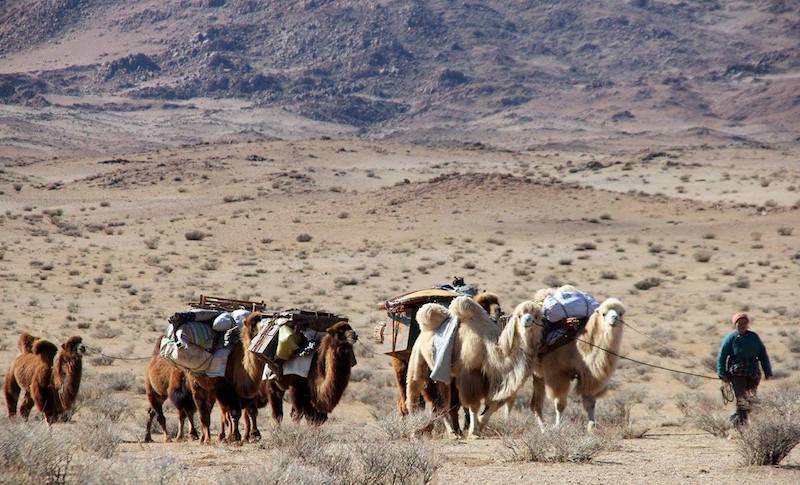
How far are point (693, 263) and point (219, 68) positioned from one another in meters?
152

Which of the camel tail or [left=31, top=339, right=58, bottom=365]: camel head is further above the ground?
[left=31, top=339, right=58, bottom=365]: camel head

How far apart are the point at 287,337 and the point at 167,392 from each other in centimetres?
281

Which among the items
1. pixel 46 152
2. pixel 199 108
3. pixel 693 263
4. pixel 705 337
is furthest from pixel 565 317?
pixel 199 108

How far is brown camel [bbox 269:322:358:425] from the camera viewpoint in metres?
12.5

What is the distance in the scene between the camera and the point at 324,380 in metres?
12.7

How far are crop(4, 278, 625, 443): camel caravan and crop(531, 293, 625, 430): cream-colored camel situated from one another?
1cm

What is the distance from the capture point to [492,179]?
58562mm

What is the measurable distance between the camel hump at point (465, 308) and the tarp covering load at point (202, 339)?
2.69 m

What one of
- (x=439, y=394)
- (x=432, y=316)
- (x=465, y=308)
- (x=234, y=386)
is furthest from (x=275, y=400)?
(x=465, y=308)

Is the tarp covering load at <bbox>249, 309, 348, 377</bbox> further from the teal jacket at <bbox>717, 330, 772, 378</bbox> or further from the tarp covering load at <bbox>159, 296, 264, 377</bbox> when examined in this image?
the teal jacket at <bbox>717, 330, 772, 378</bbox>

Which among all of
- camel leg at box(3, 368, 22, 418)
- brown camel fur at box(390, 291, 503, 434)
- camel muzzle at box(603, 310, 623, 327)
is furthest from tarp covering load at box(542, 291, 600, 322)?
camel leg at box(3, 368, 22, 418)

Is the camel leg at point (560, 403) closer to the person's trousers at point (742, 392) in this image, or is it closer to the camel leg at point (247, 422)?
the person's trousers at point (742, 392)

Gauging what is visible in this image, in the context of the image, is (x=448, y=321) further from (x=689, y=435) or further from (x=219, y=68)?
(x=219, y=68)

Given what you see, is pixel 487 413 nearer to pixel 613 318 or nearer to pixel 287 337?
pixel 613 318
